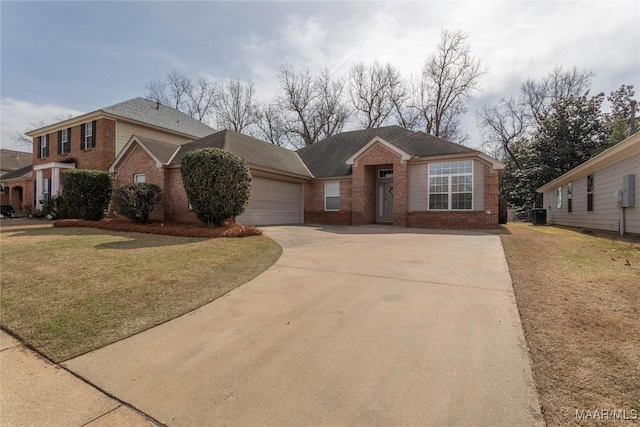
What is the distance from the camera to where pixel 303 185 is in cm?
1878

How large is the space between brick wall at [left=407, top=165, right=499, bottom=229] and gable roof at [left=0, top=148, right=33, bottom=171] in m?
45.2

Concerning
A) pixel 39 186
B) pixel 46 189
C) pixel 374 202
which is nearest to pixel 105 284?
pixel 374 202

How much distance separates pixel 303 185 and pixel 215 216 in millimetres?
8083

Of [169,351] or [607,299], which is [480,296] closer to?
[607,299]


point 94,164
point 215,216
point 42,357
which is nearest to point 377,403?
point 42,357

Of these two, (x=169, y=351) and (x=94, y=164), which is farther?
(x=94, y=164)

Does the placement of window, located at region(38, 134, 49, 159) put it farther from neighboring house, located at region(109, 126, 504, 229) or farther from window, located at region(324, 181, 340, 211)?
window, located at region(324, 181, 340, 211)

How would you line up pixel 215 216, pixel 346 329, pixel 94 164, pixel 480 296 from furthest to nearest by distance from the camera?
pixel 94 164, pixel 215 216, pixel 480 296, pixel 346 329

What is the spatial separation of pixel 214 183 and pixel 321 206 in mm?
8325

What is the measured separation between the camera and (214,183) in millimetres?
11180

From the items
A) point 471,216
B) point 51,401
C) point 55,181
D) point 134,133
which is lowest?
point 51,401

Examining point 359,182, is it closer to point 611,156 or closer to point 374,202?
point 374,202

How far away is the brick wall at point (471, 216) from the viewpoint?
13836 mm

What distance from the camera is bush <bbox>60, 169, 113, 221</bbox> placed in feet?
49.2
